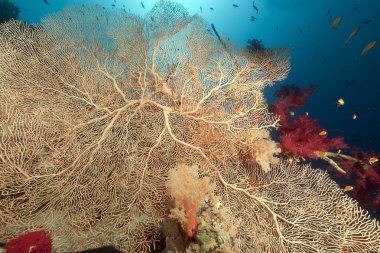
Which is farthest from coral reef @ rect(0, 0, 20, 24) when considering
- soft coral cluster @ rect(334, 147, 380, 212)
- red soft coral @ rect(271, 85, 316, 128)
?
soft coral cluster @ rect(334, 147, 380, 212)

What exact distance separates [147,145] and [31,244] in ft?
6.45

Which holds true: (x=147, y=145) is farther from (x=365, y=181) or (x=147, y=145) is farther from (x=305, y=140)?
(x=365, y=181)

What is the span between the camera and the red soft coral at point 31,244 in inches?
119

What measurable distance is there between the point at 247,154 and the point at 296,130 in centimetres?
220

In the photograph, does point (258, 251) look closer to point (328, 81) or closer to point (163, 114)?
point (163, 114)

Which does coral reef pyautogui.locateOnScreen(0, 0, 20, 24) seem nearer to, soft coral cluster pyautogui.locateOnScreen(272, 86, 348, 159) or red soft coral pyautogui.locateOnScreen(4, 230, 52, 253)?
red soft coral pyautogui.locateOnScreen(4, 230, 52, 253)

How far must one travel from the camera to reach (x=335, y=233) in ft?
11.0

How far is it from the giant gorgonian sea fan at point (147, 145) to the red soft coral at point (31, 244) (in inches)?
4.1

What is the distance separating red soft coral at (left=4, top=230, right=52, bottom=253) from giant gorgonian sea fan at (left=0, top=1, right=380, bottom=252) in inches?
4.1

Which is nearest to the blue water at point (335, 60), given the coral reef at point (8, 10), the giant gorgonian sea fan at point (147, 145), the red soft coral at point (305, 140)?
the coral reef at point (8, 10)

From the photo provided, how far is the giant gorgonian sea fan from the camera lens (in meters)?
3.31

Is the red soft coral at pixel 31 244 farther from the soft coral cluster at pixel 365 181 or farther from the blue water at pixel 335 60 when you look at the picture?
the blue water at pixel 335 60

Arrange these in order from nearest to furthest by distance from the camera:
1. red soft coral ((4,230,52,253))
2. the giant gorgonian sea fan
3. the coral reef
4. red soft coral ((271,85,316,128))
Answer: red soft coral ((4,230,52,253)), the giant gorgonian sea fan, red soft coral ((271,85,316,128)), the coral reef

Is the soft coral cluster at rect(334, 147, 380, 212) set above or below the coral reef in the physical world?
below
